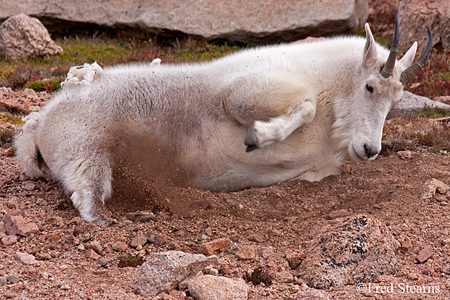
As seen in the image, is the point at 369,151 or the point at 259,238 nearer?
the point at 259,238

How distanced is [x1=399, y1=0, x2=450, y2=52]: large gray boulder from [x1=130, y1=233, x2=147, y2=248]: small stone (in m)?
8.27

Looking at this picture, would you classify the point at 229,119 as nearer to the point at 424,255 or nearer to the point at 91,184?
the point at 91,184

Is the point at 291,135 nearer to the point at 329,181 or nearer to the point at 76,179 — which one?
the point at 329,181

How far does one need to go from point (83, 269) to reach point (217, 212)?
4.84 feet

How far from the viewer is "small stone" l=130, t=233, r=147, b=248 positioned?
14.0ft

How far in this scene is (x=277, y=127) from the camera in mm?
4996

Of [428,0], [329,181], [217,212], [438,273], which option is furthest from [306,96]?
[428,0]

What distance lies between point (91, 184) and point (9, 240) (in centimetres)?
103

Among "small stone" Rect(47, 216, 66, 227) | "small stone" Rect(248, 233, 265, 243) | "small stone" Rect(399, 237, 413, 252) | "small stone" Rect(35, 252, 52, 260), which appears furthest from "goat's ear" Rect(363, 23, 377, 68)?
"small stone" Rect(35, 252, 52, 260)

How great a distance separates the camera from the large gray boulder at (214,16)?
11.9m

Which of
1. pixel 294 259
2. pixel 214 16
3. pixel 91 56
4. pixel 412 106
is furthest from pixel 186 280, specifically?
pixel 214 16

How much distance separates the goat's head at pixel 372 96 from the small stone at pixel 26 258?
3219 mm

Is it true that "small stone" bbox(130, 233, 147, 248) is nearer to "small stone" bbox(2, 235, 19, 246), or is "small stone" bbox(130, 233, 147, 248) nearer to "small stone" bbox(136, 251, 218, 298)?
"small stone" bbox(136, 251, 218, 298)

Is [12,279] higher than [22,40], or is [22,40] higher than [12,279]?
[12,279]
